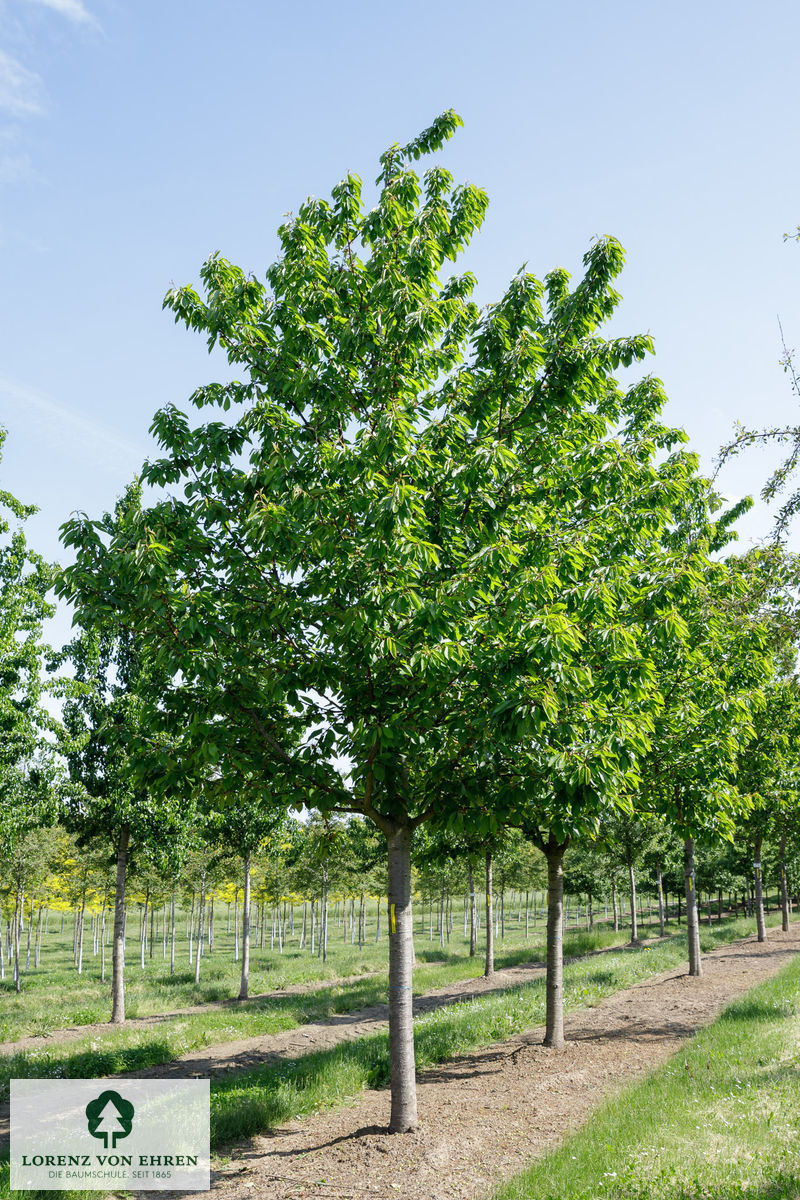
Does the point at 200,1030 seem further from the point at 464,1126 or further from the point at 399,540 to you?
the point at 399,540

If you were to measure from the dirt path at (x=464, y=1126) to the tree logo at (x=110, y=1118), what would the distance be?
1477 mm

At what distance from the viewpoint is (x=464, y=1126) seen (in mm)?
8406

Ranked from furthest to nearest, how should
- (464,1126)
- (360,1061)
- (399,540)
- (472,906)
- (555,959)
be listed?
(472,906) → (555,959) → (360,1061) → (464,1126) → (399,540)

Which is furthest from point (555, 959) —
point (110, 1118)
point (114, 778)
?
point (114, 778)

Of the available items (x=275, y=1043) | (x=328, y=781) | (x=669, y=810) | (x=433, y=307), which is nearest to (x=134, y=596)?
(x=328, y=781)

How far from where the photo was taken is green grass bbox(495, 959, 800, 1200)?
19.5ft

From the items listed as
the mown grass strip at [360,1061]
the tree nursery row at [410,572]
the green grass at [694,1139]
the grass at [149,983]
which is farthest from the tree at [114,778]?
the green grass at [694,1139]

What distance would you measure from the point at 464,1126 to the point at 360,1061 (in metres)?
3.61

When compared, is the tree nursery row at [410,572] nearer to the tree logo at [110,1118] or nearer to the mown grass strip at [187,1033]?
the tree logo at [110,1118]

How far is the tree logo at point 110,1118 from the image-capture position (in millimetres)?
8492

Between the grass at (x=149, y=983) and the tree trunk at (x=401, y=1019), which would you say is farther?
the grass at (x=149, y=983)

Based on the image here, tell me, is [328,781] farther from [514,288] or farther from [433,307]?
[514,288]

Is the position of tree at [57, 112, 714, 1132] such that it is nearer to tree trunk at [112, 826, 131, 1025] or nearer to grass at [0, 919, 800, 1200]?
grass at [0, 919, 800, 1200]

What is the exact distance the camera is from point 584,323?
8344 mm
